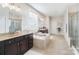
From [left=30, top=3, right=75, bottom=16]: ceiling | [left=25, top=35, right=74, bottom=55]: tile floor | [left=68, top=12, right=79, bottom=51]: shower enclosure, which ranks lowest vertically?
[left=25, top=35, right=74, bottom=55]: tile floor

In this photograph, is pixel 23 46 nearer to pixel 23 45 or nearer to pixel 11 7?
pixel 23 45

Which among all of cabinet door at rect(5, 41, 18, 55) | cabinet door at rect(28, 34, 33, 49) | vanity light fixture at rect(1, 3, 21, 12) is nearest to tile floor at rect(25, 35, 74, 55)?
cabinet door at rect(28, 34, 33, 49)

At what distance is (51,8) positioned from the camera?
2590 mm

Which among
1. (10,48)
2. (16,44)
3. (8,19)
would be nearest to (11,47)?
(10,48)

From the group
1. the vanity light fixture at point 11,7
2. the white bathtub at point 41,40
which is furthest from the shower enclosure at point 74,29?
the vanity light fixture at point 11,7

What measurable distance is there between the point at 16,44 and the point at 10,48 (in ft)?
0.58

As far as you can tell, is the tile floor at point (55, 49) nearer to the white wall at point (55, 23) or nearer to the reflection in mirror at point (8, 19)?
the white wall at point (55, 23)

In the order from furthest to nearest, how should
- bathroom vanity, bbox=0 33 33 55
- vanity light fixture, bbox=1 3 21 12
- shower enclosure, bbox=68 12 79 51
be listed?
shower enclosure, bbox=68 12 79 51 < vanity light fixture, bbox=1 3 21 12 < bathroom vanity, bbox=0 33 33 55

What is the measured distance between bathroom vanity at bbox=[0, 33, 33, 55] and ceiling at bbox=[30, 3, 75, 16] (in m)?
0.66

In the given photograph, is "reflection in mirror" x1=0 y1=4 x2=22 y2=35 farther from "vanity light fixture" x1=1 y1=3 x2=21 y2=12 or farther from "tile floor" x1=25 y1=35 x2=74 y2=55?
"tile floor" x1=25 y1=35 x2=74 y2=55

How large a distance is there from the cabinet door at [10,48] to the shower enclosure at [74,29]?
4.40 ft

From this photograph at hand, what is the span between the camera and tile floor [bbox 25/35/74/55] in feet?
8.27
